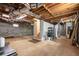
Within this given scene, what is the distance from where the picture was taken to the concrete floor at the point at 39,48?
212 centimetres

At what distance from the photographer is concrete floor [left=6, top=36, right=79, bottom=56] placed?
6.95 ft

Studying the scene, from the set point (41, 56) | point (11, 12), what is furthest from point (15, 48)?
point (11, 12)

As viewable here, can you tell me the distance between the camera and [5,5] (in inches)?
78.7

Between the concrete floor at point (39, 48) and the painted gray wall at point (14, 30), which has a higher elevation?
the painted gray wall at point (14, 30)

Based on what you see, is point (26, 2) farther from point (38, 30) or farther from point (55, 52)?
point (55, 52)

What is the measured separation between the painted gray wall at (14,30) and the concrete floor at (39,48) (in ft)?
0.36

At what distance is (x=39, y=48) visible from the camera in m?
2.18

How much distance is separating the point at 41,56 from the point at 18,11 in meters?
1.10

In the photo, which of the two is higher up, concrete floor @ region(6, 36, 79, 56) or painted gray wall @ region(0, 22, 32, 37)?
painted gray wall @ region(0, 22, 32, 37)

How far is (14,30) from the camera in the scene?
2.14 metres

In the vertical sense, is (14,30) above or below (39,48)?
above

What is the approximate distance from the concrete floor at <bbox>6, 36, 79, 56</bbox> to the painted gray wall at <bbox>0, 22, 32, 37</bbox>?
11cm

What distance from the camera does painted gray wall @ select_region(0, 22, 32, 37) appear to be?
2055 mm

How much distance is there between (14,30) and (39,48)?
27.3 inches
